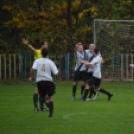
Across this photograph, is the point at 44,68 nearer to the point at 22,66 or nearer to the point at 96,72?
the point at 96,72

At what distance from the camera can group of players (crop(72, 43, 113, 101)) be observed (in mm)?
22656

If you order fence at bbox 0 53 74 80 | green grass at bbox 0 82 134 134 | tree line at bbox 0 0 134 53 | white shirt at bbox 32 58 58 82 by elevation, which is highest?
tree line at bbox 0 0 134 53

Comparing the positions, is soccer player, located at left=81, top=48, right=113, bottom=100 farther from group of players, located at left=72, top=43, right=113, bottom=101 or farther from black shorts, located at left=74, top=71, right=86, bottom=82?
black shorts, located at left=74, top=71, right=86, bottom=82

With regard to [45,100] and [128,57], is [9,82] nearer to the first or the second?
[128,57]

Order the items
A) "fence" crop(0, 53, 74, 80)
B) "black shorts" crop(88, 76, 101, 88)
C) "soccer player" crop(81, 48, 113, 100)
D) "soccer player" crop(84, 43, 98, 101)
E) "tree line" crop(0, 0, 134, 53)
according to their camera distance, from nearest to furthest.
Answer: "soccer player" crop(81, 48, 113, 100) → "black shorts" crop(88, 76, 101, 88) → "soccer player" crop(84, 43, 98, 101) → "fence" crop(0, 53, 74, 80) → "tree line" crop(0, 0, 134, 53)

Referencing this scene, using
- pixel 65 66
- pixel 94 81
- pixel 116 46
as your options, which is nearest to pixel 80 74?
pixel 94 81

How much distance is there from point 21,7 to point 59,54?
15.4ft

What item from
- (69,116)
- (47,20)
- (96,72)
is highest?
(47,20)

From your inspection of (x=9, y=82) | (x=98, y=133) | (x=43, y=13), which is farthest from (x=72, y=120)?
(x=43, y=13)

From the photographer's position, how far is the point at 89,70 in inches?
926

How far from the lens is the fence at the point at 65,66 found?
3491cm

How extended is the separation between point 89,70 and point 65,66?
12751mm

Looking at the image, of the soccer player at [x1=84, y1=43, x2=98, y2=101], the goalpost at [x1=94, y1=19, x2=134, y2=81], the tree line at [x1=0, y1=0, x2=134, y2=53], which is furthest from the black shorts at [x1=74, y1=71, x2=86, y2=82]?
the tree line at [x1=0, y1=0, x2=134, y2=53]

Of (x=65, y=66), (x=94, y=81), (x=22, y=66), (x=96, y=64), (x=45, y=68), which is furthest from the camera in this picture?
(x=65, y=66)
